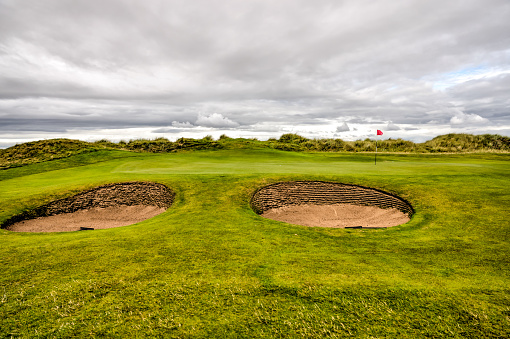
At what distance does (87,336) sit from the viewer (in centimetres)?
479

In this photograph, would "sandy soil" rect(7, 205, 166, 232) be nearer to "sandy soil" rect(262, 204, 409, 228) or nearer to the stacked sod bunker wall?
the stacked sod bunker wall

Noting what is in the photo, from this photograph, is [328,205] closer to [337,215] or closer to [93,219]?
[337,215]

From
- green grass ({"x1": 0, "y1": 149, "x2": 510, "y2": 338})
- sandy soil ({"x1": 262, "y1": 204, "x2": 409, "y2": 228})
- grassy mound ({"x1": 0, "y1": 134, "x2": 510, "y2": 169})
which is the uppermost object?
grassy mound ({"x1": 0, "y1": 134, "x2": 510, "y2": 169})

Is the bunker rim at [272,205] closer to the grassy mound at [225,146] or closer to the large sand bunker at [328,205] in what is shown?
the large sand bunker at [328,205]

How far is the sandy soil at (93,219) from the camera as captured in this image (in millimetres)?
13992

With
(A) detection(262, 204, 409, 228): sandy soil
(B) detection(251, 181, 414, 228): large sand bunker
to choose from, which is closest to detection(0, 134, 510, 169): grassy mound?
(B) detection(251, 181, 414, 228): large sand bunker

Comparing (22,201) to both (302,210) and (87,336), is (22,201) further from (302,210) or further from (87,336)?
(302,210)

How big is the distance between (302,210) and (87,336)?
13195mm

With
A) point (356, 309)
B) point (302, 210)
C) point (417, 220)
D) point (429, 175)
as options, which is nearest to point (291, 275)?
point (356, 309)

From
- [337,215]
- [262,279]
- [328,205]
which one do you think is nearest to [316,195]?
[328,205]

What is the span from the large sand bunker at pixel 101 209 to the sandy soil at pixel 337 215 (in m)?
7.39

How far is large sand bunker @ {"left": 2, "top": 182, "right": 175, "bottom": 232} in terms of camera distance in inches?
567

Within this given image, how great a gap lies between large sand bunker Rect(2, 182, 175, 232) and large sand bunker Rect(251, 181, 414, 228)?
6575 millimetres

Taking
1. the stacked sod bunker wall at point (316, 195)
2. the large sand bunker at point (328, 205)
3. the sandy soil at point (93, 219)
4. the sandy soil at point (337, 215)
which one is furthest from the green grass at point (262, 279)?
the stacked sod bunker wall at point (316, 195)
